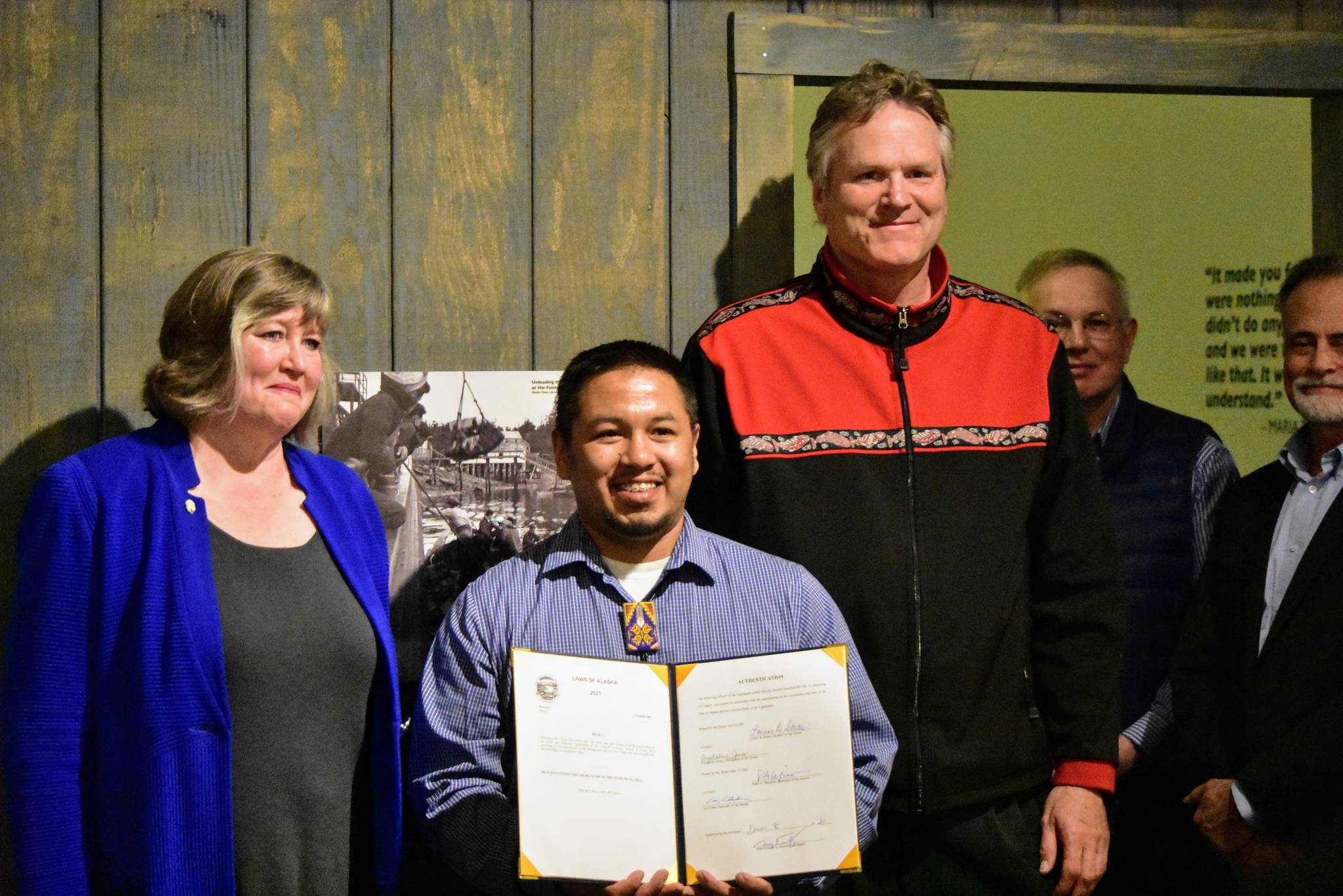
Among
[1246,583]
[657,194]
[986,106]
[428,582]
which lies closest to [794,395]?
[657,194]

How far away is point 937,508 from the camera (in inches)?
87.2

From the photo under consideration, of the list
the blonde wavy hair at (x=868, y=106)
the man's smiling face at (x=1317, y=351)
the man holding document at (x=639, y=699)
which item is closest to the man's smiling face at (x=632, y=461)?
the man holding document at (x=639, y=699)

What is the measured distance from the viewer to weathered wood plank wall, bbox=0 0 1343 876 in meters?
2.46

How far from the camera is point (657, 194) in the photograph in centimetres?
267

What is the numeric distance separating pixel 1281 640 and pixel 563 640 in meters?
1.39

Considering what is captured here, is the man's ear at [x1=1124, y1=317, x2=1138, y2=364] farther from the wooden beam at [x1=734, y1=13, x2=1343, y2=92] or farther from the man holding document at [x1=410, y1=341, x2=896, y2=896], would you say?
the man holding document at [x1=410, y1=341, x2=896, y2=896]

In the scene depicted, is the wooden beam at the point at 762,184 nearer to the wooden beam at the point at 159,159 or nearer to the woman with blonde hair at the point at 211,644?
the woman with blonde hair at the point at 211,644

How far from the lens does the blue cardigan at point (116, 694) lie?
1947mm

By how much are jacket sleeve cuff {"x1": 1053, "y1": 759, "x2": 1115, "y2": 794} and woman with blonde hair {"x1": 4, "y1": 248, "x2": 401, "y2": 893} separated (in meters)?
1.21

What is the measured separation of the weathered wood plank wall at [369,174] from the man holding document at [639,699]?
1.81ft
